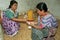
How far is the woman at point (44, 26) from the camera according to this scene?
262cm

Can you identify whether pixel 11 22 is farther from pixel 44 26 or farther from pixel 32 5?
pixel 32 5

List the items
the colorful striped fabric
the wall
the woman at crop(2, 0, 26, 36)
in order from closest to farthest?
the colorful striped fabric < the woman at crop(2, 0, 26, 36) < the wall

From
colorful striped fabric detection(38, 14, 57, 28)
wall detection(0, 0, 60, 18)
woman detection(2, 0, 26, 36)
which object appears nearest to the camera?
colorful striped fabric detection(38, 14, 57, 28)

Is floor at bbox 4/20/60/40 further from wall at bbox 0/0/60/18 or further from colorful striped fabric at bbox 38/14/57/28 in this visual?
wall at bbox 0/0/60/18

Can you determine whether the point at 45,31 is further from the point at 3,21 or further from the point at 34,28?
the point at 3,21

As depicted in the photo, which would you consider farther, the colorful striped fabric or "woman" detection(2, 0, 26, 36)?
"woman" detection(2, 0, 26, 36)

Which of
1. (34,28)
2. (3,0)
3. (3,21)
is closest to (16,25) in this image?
(3,21)

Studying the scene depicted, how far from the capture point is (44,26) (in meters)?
2.62

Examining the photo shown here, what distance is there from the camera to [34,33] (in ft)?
8.73

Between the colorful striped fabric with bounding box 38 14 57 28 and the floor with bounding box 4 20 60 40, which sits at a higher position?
the colorful striped fabric with bounding box 38 14 57 28

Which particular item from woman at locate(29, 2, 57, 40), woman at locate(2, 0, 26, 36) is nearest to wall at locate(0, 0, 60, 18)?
woman at locate(2, 0, 26, 36)

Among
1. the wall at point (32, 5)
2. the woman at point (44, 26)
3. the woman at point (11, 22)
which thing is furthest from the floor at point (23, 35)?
the wall at point (32, 5)

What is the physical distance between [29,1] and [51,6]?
57 centimetres

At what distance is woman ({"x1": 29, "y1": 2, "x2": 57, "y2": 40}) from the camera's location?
2617mm
